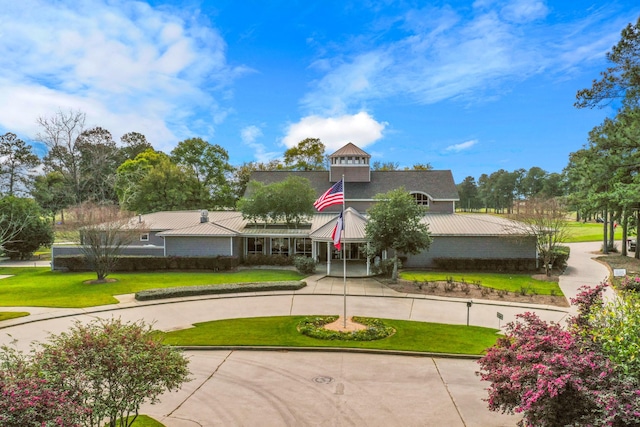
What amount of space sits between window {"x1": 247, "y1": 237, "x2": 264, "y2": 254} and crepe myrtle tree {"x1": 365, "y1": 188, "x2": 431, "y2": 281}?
36.8 ft

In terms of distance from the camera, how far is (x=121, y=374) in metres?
6.48

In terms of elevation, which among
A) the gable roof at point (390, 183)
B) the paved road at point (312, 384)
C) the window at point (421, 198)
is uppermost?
the gable roof at point (390, 183)

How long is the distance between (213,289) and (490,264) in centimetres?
2039

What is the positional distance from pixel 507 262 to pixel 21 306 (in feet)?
102

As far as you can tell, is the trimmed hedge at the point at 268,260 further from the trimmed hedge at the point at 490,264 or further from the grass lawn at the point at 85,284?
the trimmed hedge at the point at 490,264

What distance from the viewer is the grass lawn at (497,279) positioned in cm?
2291

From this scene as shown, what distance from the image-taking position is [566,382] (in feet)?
19.6

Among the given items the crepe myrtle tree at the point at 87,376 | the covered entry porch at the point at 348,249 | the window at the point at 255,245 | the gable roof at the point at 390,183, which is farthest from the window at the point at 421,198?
the crepe myrtle tree at the point at 87,376

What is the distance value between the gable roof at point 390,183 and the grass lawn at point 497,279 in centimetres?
1130

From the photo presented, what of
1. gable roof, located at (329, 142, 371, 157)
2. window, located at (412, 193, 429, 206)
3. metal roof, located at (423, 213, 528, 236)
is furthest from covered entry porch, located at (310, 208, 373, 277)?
gable roof, located at (329, 142, 371, 157)

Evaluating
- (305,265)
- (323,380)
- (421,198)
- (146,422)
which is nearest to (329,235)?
(305,265)

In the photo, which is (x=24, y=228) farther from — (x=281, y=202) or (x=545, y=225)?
(x=545, y=225)

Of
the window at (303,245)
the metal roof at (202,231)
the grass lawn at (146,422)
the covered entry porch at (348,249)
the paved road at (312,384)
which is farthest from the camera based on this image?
the window at (303,245)

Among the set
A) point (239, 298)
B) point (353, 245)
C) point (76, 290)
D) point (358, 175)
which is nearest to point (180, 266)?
point (76, 290)
